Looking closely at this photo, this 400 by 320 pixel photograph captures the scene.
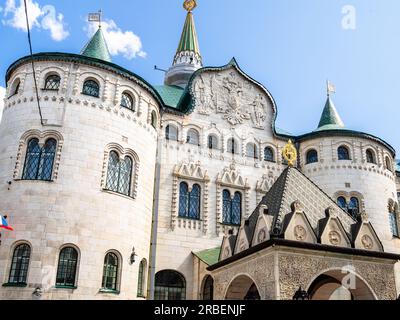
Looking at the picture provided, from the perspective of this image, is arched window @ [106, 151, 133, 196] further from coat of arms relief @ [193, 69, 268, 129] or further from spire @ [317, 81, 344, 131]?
spire @ [317, 81, 344, 131]

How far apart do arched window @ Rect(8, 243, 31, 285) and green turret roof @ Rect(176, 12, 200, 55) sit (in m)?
28.9

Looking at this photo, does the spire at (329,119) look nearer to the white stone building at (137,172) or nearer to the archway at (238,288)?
the white stone building at (137,172)

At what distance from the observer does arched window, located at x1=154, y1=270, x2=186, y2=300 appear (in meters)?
24.0

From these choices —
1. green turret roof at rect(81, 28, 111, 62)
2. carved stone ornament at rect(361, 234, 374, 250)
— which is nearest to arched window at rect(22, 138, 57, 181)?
green turret roof at rect(81, 28, 111, 62)

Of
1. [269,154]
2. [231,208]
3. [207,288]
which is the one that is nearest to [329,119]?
[269,154]

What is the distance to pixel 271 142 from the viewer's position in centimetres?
3033

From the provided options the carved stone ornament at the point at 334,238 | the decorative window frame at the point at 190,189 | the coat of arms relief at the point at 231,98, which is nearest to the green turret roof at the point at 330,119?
the coat of arms relief at the point at 231,98

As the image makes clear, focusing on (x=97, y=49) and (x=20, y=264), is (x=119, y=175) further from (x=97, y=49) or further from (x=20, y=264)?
(x=97, y=49)

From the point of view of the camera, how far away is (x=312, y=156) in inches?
1235

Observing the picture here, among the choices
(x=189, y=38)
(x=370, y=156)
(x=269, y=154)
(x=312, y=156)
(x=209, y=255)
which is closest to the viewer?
(x=209, y=255)

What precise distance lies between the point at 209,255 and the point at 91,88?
10926 millimetres
